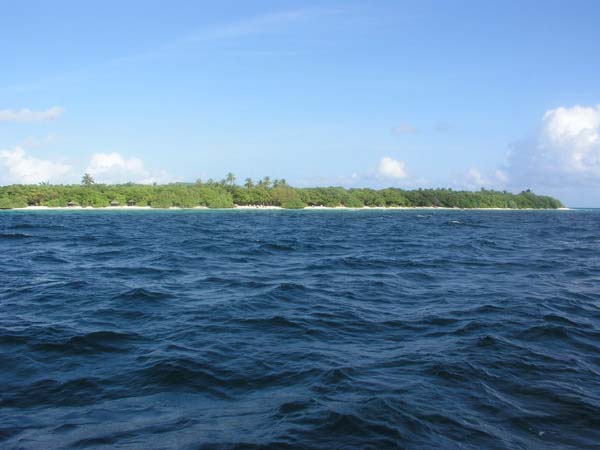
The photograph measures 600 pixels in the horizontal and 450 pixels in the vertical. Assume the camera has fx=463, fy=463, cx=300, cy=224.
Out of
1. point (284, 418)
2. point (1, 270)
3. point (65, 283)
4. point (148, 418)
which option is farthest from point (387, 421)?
point (1, 270)

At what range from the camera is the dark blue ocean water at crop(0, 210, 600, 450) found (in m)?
6.34

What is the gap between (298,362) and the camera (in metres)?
9.03

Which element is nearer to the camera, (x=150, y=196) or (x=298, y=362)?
(x=298, y=362)

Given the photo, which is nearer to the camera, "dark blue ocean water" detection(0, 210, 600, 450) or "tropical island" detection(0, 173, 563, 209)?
"dark blue ocean water" detection(0, 210, 600, 450)

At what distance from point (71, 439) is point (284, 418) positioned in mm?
2826

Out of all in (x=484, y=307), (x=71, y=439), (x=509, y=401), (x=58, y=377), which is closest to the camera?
(x=71, y=439)

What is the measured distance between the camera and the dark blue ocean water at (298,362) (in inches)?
250

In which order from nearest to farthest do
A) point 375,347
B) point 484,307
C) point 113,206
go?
point 375,347 < point 484,307 < point 113,206

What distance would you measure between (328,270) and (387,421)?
15077 mm

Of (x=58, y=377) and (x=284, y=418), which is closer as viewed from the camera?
(x=284, y=418)

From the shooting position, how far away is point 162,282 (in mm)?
17906

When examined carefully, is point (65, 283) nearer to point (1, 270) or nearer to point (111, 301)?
point (111, 301)

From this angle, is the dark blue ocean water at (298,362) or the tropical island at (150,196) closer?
the dark blue ocean water at (298,362)

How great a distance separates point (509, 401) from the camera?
7.34 metres
